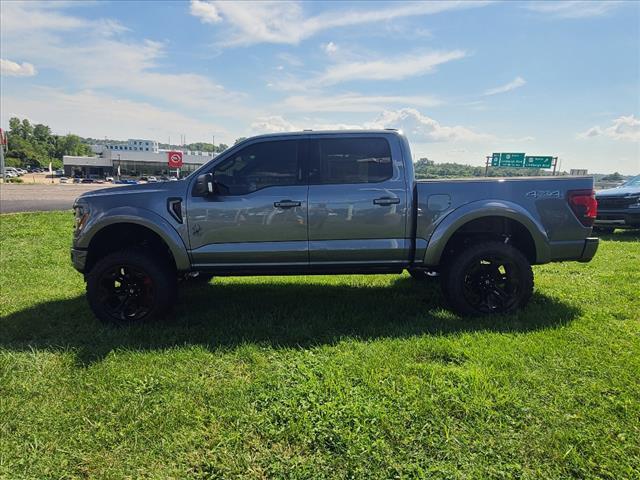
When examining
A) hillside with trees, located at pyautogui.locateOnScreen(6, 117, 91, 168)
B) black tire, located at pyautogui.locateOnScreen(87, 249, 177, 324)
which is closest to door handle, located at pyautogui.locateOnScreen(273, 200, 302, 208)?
black tire, located at pyautogui.locateOnScreen(87, 249, 177, 324)

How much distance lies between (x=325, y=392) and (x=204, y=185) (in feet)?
7.58

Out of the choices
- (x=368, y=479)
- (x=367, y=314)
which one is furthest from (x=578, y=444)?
(x=367, y=314)

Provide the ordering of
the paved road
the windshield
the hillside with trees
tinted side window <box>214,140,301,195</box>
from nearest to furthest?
tinted side window <box>214,140,301,195</box> < the windshield < the paved road < the hillside with trees

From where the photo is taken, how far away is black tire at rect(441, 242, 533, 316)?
431 cm

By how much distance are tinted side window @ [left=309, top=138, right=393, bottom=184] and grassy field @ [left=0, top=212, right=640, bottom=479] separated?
1.45 meters

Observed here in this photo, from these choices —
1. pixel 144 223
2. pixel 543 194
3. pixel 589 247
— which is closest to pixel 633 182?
pixel 589 247

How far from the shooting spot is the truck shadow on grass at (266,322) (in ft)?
12.8

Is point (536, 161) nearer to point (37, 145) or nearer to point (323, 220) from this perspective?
point (323, 220)

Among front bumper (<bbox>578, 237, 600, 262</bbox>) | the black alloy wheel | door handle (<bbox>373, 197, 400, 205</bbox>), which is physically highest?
door handle (<bbox>373, 197, 400, 205</bbox>)

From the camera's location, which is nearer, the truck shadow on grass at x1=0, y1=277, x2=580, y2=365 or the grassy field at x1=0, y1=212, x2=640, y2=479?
the grassy field at x1=0, y1=212, x2=640, y2=479

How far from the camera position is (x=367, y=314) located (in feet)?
14.8

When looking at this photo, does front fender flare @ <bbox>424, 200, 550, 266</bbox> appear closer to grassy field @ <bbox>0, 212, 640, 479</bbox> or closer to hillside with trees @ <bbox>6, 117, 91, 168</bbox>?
grassy field @ <bbox>0, 212, 640, 479</bbox>

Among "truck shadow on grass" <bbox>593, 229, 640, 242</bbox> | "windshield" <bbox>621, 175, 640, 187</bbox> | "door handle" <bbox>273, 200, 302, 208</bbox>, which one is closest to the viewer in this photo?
"door handle" <bbox>273, 200, 302, 208</bbox>

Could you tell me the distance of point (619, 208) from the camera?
10.2m
